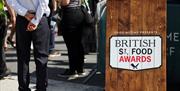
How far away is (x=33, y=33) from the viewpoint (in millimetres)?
6383

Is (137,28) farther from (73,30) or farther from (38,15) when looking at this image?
(73,30)

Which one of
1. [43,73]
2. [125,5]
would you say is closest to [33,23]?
[43,73]

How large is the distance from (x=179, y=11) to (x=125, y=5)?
6.89 ft

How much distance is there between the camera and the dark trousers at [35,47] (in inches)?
253

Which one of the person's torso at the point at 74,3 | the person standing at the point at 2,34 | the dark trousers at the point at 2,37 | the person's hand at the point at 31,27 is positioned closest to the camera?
the person's hand at the point at 31,27

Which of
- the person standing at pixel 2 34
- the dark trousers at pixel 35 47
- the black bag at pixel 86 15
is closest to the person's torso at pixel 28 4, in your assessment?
the dark trousers at pixel 35 47

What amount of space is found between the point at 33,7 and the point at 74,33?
210 cm

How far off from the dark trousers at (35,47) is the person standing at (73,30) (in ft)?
5.71

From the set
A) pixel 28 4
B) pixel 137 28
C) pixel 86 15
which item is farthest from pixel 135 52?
pixel 86 15

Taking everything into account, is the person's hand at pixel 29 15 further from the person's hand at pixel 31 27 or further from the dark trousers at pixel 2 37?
the dark trousers at pixel 2 37

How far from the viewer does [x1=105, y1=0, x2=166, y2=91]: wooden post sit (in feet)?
18.1

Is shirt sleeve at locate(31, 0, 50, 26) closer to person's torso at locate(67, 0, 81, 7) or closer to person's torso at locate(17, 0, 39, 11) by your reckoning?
person's torso at locate(17, 0, 39, 11)

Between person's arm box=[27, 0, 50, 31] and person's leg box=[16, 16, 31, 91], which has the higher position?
person's arm box=[27, 0, 50, 31]

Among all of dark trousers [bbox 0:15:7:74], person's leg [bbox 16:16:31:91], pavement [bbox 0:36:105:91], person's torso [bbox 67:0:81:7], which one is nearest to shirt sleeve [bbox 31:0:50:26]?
person's leg [bbox 16:16:31:91]
